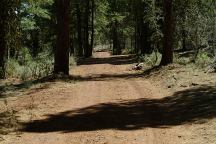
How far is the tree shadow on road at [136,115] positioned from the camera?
1184cm

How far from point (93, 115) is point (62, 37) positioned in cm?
1007

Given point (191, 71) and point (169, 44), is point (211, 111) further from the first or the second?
point (169, 44)

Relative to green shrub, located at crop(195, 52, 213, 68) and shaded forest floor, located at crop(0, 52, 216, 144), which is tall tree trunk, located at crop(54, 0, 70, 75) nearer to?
shaded forest floor, located at crop(0, 52, 216, 144)

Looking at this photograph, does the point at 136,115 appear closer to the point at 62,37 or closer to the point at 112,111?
the point at 112,111

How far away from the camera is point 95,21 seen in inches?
2313

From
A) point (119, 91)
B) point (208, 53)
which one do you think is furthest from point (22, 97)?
point (208, 53)

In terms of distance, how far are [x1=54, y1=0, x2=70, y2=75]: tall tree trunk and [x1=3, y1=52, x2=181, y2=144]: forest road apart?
2.60 metres

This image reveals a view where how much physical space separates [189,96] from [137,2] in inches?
1180

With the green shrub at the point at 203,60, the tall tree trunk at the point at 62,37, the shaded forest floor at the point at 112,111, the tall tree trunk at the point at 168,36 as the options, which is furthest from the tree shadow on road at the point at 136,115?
the tall tree trunk at the point at 168,36

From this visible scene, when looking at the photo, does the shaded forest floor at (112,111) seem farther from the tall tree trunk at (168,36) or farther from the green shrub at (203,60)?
the tall tree trunk at (168,36)

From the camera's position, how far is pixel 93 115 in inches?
518

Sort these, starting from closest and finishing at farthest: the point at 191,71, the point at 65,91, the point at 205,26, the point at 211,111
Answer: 1. the point at 211,111
2. the point at 65,91
3. the point at 191,71
4. the point at 205,26

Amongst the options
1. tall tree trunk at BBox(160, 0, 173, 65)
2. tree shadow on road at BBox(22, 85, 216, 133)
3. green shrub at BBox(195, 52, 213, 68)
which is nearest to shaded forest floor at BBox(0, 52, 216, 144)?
tree shadow on road at BBox(22, 85, 216, 133)

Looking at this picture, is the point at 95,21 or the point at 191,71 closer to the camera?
the point at 191,71
